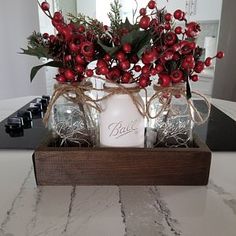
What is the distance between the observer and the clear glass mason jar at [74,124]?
→ 667mm

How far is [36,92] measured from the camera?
9.25 feet

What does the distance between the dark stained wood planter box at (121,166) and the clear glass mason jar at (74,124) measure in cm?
6

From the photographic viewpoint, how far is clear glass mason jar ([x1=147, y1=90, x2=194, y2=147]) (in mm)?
673

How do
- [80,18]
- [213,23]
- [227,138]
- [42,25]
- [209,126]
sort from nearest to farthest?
[80,18] → [227,138] → [209,126] → [42,25] → [213,23]

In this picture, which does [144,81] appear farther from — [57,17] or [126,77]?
[57,17]

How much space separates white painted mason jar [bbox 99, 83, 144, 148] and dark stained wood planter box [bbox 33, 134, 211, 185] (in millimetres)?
29

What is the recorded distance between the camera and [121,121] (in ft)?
2.01

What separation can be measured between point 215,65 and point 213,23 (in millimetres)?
674

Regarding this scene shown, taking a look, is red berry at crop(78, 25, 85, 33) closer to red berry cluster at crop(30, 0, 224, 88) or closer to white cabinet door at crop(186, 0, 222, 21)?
red berry cluster at crop(30, 0, 224, 88)

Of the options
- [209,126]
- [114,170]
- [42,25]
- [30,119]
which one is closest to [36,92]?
[42,25]

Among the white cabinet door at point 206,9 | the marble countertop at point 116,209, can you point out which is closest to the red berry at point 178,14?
the marble countertop at point 116,209

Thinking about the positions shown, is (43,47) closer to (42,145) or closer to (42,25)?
(42,145)

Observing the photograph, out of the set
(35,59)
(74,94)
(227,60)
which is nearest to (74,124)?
(74,94)

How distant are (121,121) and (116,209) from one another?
0.20 meters
